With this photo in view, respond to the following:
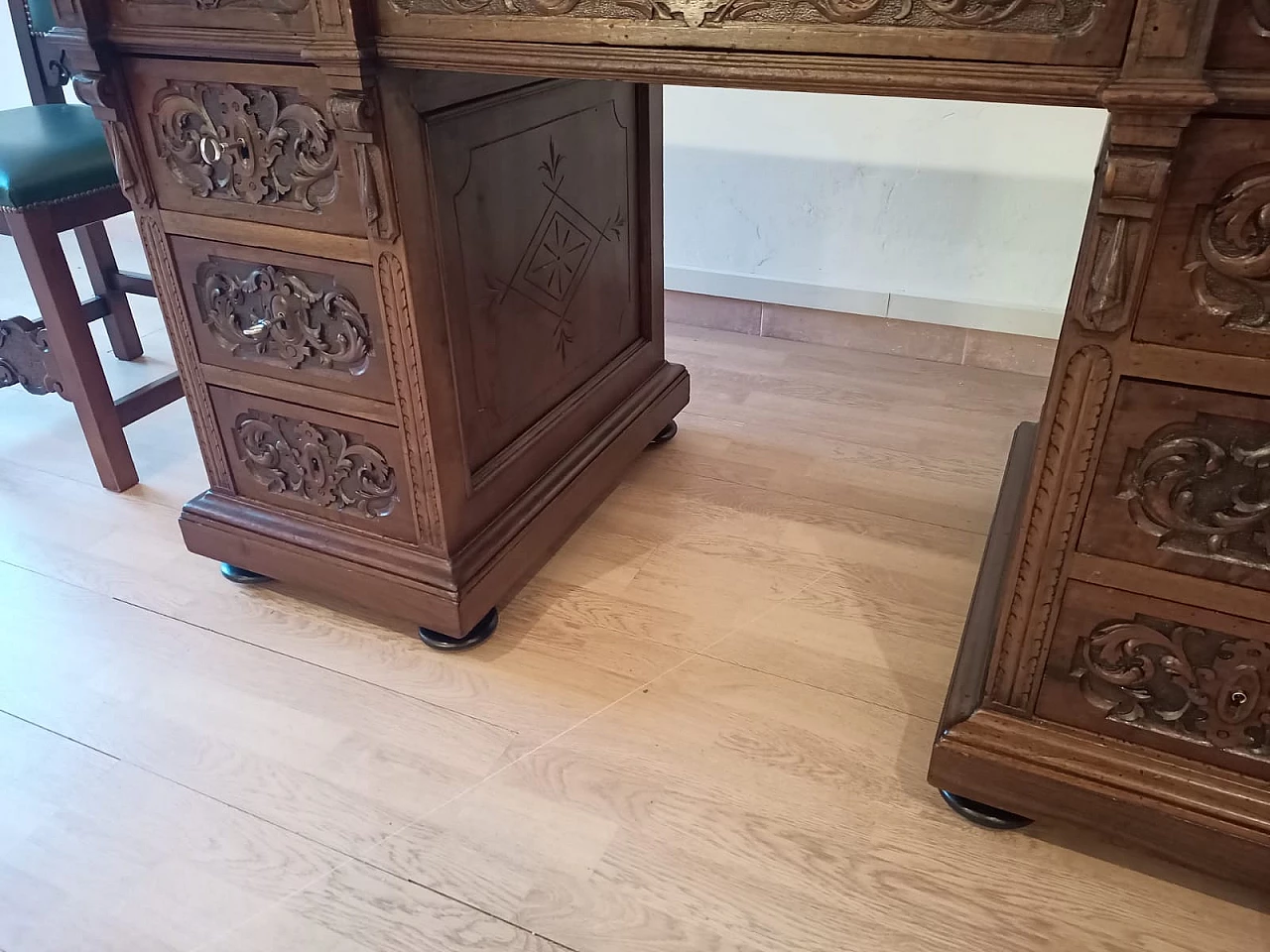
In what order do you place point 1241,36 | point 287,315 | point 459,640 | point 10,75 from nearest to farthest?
1. point 1241,36
2. point 287,315
3. point 459,640
4. point 10,75

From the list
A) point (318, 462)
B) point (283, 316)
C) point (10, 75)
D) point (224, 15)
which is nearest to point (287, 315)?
point (283, 316)

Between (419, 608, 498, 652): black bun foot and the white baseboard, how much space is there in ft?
3.71

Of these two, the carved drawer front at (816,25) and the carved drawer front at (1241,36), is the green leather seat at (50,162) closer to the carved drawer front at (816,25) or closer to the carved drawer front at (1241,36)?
the carved drawer front at (816,25)

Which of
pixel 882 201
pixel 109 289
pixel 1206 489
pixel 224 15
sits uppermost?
pixel 224 15

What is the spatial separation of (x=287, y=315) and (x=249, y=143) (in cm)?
20

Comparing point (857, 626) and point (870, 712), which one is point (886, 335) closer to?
point (857, 626)

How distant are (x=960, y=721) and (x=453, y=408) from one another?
0.67m

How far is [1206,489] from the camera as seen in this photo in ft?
2.60

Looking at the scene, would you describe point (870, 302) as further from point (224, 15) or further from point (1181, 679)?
point (224, 15)

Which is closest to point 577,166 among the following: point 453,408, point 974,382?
point 453,408

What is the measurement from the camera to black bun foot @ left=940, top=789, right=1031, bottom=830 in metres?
0.99

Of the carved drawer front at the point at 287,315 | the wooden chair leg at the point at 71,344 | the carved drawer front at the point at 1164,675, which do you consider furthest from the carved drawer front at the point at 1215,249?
the wooden chair leg at the point at 71,344

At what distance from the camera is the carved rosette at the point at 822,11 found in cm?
68

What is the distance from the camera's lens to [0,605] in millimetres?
1343
